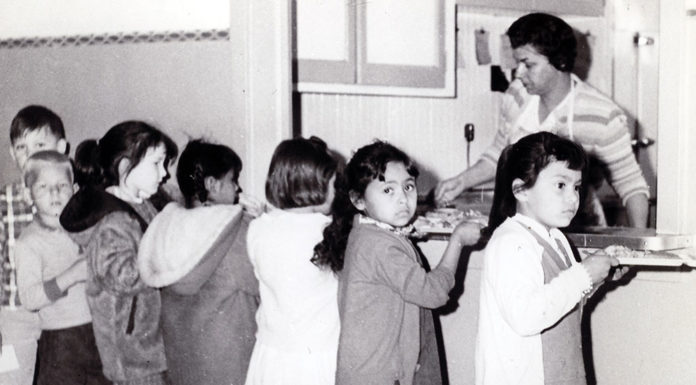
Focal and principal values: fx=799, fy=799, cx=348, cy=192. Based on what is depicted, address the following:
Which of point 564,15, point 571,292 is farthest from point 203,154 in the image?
point 564,15

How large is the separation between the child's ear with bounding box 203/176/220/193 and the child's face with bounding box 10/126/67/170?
1.62ft

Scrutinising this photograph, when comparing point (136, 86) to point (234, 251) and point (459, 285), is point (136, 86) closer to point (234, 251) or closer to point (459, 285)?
point (234, 251)

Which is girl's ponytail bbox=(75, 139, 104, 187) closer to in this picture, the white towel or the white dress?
the white towel

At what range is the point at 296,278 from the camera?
175cm

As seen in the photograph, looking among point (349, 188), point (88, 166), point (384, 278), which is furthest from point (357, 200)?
point (88, 166)

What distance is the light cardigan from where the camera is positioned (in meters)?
1.47

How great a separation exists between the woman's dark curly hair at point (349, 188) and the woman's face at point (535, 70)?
737mm

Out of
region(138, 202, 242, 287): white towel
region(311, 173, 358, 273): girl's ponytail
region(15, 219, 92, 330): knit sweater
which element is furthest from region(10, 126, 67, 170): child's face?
region(311, 173, 358, 273): girl's ponytail

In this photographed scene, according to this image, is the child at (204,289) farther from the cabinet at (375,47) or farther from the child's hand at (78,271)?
the cabinet at (375,47)

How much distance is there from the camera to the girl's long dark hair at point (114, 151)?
2070mm

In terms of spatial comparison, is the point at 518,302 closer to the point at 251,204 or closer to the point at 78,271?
the point at 251,204

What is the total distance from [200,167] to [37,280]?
507 millimetres

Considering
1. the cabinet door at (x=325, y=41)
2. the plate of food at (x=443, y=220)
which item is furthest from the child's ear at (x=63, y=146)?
the plate of food at (x=443, y=220)

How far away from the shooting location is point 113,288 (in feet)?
6.34
